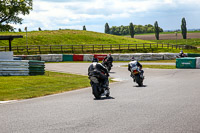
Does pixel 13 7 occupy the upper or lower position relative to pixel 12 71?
upper

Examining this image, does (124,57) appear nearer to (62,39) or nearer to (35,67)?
(35,67)

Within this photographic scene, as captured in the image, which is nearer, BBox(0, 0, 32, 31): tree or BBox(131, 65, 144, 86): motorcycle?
BBox(131, 65, 144, 86): motorcycle

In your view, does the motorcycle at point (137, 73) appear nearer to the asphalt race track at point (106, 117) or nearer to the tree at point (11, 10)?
the asphalt race track at point (106, 117)

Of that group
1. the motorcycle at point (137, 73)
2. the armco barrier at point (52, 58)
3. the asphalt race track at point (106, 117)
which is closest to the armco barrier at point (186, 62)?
the motorcycle at point (137, 73)

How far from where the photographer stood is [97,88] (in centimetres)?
1353

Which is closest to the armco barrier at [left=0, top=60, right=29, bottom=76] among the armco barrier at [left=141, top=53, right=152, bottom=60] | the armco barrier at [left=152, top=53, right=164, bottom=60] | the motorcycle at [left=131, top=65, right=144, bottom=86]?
the motorcycle at [left=131, top=65, right=144, bottom=86]

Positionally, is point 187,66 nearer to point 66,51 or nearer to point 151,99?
point 151,99

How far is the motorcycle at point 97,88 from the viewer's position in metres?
13.4

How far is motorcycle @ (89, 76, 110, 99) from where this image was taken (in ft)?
43.8

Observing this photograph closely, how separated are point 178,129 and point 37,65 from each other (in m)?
19.8

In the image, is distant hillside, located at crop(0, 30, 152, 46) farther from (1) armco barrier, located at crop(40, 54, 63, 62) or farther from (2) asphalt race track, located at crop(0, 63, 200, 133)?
(2) asphalt race track, located at crop(0, 63, 200, 133)

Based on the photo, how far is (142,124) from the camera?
8.26 meters

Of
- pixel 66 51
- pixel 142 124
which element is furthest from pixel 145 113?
pixel 66 51

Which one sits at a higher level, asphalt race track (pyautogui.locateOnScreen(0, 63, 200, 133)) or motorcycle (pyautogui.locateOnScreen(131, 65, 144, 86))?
motorcycle (pyautogui.locateOnScreen(131, 65, 144, 86))
